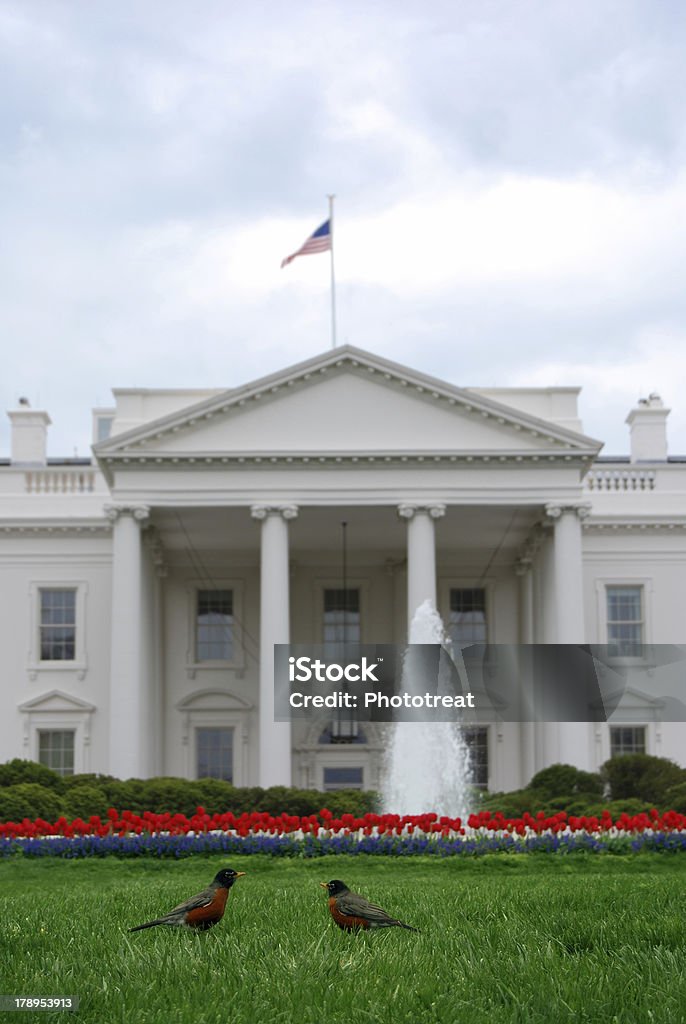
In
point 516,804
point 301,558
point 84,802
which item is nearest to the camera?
point 84,802

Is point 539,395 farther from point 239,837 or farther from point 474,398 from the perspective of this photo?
point 239,837

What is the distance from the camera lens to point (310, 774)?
42312mm

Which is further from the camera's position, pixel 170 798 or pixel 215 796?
pixel 215 796

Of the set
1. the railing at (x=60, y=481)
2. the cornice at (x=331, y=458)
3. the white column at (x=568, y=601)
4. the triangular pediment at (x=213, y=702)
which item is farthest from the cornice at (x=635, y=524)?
the railing at (x=60, y=481)

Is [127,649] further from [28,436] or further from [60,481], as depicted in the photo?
[28,436]

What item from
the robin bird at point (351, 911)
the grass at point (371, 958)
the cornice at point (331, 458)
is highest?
the cornice at point (331, 458)

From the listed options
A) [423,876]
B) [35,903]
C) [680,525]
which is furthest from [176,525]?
[35,903]

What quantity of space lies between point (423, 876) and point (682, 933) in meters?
8.11

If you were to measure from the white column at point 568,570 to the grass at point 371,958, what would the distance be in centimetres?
2238

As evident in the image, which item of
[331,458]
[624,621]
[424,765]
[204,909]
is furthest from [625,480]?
→ [204,909]

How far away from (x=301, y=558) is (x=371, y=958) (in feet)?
113

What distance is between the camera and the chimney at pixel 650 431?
155 feet

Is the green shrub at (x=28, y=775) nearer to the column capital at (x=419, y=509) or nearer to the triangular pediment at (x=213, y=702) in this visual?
the column capital at (x=419, y=509)

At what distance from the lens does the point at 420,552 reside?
119 feet
